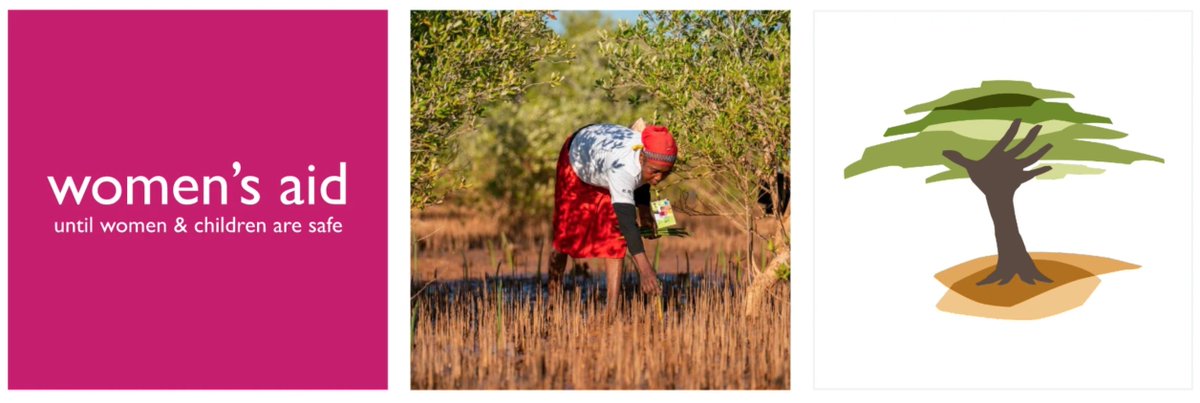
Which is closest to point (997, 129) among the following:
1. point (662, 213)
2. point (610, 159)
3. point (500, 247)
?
point (662, 213)

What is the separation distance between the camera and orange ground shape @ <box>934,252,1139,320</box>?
8.45m

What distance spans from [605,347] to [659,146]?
1446 millimetres

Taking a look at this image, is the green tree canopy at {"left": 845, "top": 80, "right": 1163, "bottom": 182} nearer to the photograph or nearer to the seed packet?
the photograph

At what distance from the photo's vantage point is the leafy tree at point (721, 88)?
9.19 meters

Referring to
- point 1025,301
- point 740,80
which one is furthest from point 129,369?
point 1025,301

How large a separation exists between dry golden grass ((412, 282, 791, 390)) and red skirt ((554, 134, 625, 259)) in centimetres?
44

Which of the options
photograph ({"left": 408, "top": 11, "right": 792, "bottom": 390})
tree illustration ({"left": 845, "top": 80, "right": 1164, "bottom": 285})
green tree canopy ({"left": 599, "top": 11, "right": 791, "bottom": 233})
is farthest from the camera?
green tree canopy ({"left": 599, "top": 11, "right": 791, "bottom": 233})

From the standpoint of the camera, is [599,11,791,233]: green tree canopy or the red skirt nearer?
[599,11,791,233]: green tree canopy

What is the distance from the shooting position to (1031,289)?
844 cm

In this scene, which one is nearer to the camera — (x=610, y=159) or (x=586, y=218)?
(x=610, y=159)

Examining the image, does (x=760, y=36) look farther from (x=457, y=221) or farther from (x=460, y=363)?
(x=457, y=221)

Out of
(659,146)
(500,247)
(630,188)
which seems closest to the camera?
(659,146)

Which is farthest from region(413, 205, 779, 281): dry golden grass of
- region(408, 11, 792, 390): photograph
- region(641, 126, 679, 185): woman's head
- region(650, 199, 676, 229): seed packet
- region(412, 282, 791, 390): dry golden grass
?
region(641, 126, 679, 185): woman's head

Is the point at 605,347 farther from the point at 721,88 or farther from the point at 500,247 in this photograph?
the point at 500,247
